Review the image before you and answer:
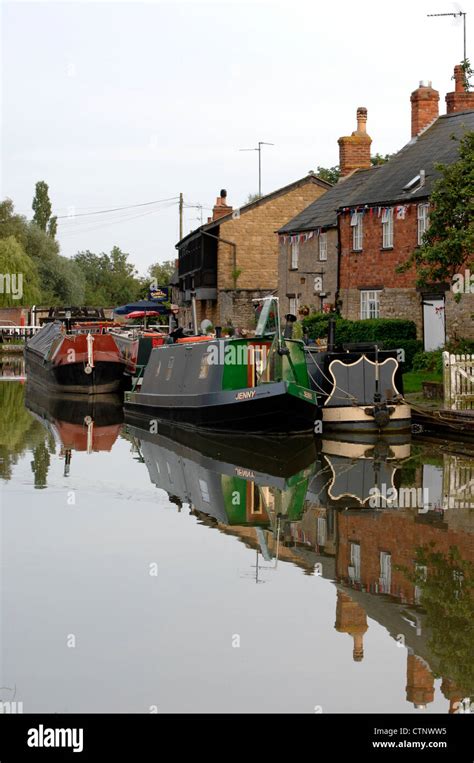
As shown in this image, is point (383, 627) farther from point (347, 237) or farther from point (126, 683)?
point (347, 237)

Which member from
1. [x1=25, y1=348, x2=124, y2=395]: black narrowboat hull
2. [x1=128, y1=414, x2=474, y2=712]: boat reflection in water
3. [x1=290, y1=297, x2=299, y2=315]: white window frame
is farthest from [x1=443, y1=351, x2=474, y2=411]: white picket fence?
[x1=290, y1=297, x2=299, y2=315]: white window frame

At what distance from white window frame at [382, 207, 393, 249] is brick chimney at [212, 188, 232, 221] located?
20.9m

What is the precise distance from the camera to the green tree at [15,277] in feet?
236

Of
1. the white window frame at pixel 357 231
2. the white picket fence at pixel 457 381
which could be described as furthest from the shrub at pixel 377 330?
the white picket fence at pixel 457 381

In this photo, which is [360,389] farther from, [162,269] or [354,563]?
[162,269]

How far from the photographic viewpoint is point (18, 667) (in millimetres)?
9844

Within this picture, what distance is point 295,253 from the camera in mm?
46156

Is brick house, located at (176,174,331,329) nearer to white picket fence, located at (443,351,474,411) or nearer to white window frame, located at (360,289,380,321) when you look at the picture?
white window frame, located at (360,289,380,321)

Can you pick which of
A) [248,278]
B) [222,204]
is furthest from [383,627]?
[222,204]

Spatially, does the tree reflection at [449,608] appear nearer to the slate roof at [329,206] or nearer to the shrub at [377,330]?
the shrub at [377,330]

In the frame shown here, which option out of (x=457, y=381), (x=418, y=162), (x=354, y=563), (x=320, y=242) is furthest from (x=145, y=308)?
(x=354, y=563)

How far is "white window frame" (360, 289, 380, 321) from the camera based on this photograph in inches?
1496

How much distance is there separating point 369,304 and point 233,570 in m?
25.6

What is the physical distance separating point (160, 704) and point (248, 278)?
45953 millimetres
